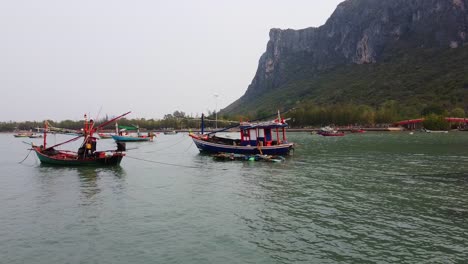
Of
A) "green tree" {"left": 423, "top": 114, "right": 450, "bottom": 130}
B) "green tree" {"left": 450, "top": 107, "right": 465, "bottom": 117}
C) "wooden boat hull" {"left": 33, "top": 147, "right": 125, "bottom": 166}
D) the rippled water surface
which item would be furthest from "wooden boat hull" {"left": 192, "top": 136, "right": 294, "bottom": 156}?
"green tree" {"left": 450, "top": 107, "right": 465, "bottom": 117}

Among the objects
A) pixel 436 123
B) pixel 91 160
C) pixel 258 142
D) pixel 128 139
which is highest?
pixel 436 123

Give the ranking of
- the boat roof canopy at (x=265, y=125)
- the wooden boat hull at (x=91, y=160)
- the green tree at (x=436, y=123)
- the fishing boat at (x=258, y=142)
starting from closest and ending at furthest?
the wooden boat hull at (x=91, y=160)
the boat roof canopy at (x=265, y=125)
the fishing boat at (x=258, y=142)
the green tree at (x=436, y=123)

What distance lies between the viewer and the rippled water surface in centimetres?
1736

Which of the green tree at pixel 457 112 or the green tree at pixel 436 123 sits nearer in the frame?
the green tree at pixel 436 123

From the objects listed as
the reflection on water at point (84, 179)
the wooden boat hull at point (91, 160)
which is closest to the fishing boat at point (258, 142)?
the wooden boat hull at point (91, 160)

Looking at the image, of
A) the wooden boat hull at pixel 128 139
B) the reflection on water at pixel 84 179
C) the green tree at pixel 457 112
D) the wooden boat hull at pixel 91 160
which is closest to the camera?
the reflection on water at pixel 84 179

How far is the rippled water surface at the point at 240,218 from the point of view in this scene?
57.0 ft

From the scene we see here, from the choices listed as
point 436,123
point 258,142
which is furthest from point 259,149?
point 436,123

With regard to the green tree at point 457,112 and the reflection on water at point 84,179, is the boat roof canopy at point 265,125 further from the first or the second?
the green tree at point 457,112

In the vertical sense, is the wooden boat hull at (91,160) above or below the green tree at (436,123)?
below

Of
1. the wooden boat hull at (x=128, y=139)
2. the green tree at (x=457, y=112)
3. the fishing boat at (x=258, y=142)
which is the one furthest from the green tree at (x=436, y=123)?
the wooden boat hull at (x=128, y=139)

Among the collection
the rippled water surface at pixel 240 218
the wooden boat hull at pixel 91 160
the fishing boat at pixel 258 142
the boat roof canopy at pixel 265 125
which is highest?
the boat roof canopy at pixel 265 125

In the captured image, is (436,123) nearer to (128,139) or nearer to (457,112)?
(457,112)

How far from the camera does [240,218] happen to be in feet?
77.0
